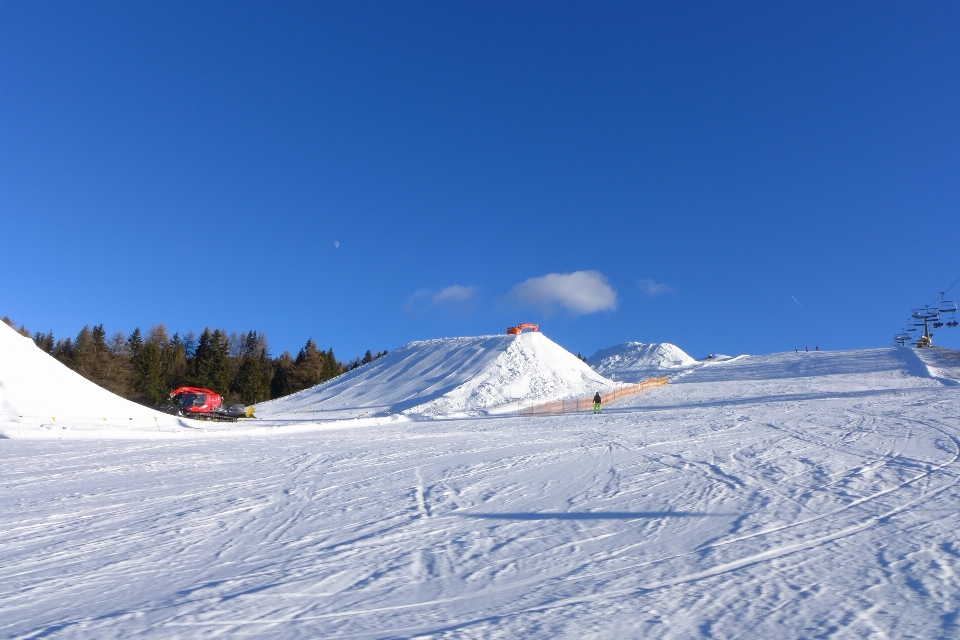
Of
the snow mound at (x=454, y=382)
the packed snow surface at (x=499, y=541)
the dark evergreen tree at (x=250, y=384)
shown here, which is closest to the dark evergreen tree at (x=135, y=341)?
the dark evergreen tree at (x=250, y=384)

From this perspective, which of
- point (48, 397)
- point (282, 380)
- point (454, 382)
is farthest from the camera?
Result: point (282, 380)

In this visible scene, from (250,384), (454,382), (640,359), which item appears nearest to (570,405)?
(454,382)

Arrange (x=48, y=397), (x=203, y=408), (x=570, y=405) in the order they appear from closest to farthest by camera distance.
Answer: (x=48, y=397) < (x=570, y=405) < (x=203, y=408)

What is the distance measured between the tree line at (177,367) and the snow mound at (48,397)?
1333 inches

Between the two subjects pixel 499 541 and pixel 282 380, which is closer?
pixel 499 541

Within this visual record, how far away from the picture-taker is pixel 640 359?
2717 inches

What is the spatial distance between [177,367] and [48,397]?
5341 centimetres

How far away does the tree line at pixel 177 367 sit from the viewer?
59872mm

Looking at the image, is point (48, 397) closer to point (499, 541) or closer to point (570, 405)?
point (570, 405)

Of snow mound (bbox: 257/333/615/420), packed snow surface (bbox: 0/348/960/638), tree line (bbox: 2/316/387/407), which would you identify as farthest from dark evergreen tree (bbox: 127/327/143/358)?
packed snow surface (bbox: 0/348/960/638)

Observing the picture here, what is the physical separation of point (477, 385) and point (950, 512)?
35220 mm

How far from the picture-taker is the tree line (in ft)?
196

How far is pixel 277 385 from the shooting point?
3024 inches

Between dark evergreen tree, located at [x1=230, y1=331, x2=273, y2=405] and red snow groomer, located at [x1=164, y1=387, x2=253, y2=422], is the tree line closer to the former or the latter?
dark evergreen tree, located at [x1=230, y1=331, x2=273, y2=405]
